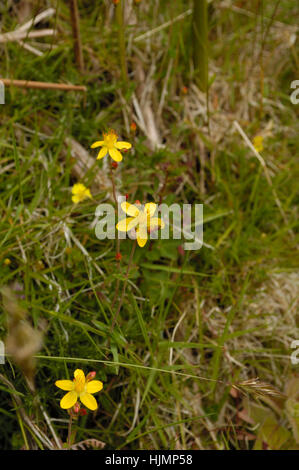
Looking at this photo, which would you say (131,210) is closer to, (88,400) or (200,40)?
(88,400)

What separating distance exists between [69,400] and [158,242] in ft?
2.38

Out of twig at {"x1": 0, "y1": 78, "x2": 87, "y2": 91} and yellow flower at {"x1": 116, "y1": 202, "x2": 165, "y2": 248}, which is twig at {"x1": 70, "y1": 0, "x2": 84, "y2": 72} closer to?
twig at {"x1": 0, "y1": 78, "x2": 87, "y2": 91}

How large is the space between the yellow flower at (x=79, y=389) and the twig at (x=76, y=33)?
1403mm

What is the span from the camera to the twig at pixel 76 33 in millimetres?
1920

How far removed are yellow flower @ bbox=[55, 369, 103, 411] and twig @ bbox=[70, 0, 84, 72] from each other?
1403 millimetres

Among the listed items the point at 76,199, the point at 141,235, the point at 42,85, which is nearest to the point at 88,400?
the point at 141,235

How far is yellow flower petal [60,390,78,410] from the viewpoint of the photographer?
4.11ft

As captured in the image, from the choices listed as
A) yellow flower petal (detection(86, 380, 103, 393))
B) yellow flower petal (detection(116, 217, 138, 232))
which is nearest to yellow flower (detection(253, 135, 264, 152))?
yellow flower petal (detection(116, 217, 138, 232))

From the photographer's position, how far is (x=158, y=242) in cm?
180

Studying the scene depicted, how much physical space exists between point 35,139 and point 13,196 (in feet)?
0.84

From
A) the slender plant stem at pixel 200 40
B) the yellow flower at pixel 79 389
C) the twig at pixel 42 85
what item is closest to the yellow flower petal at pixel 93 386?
the yellow flower at pixel 79 389

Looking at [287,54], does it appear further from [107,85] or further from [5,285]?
[5,285]

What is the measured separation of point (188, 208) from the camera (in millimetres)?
1981

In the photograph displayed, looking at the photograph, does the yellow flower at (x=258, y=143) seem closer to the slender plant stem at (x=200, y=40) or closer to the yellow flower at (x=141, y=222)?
the slender plant stem at (x=200, y=40)
